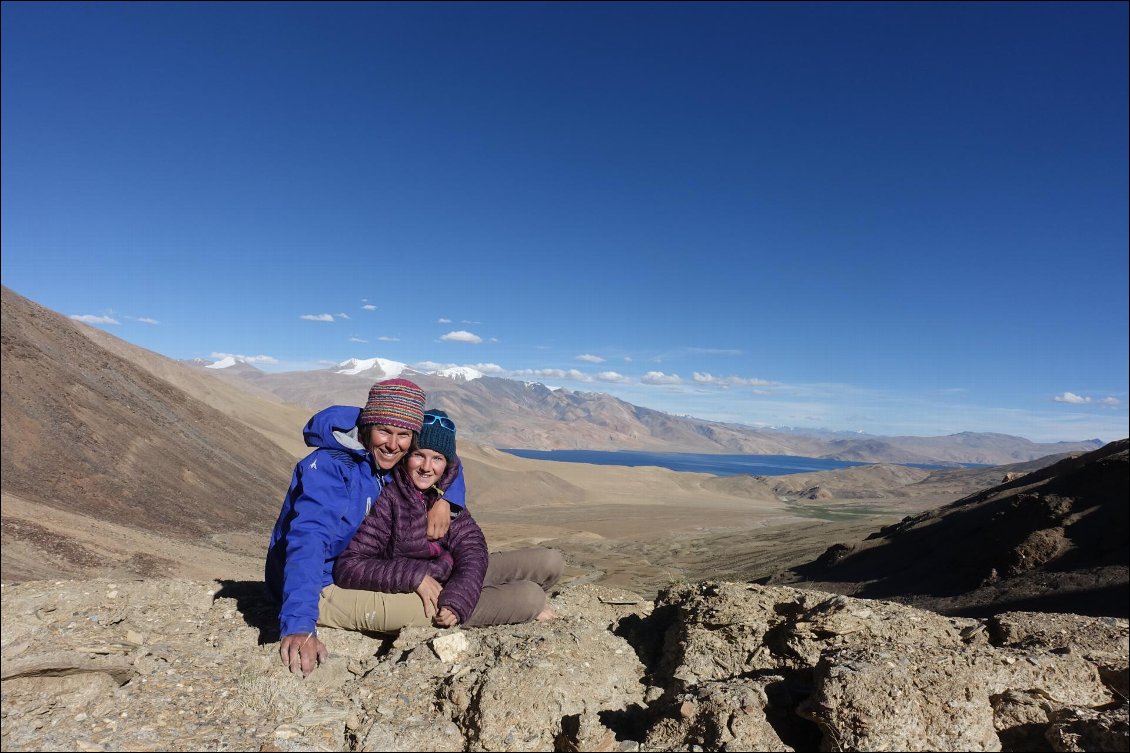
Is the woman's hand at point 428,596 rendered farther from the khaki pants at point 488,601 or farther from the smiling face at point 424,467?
the smiling face at point 424,467

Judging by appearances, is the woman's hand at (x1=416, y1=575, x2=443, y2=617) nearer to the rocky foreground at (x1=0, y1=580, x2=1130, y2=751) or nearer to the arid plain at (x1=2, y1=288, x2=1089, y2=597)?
the rocky foreground at (x1=0, y1=580, x2=1130, y2=751)

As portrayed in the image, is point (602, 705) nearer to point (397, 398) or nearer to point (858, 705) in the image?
point (858, 705)

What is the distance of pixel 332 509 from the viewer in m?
2.96

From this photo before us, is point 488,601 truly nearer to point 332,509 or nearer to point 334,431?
point 332,509

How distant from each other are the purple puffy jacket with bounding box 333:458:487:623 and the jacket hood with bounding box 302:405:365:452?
337 mm

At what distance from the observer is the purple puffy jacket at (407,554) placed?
307 centimetres

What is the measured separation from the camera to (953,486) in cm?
5519

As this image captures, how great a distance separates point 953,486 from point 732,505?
76.1 ft

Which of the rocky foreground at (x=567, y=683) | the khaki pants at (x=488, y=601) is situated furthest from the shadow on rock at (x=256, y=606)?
the khaki pants at (x=488, y=601)

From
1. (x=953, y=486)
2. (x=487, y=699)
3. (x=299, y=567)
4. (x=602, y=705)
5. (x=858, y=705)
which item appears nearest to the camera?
(x=858, y=705)

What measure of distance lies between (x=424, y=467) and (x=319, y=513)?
610 mm

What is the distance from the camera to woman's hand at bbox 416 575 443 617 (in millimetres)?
3156

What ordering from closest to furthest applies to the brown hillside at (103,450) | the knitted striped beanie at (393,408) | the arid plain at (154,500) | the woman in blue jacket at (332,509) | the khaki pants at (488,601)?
the woman in blue jacket at (332,509), the khaki pants at (488,601), the knitted striped beanie at (393,408), the arid plain at (154,500), the brown hillside at (103,450)

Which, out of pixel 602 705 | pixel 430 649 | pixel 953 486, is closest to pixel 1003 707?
pixel 602 705
